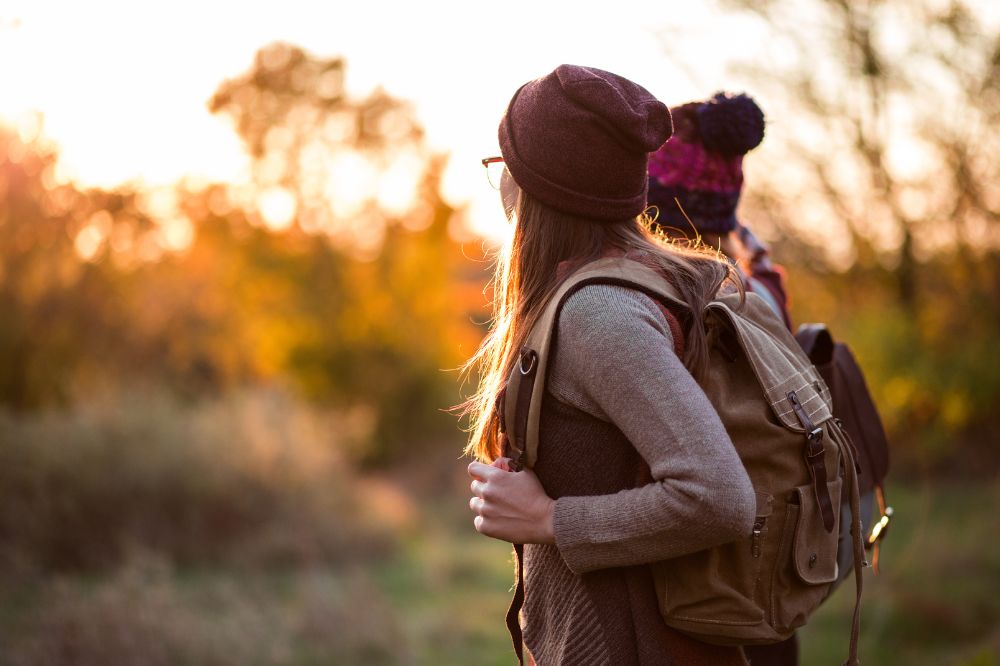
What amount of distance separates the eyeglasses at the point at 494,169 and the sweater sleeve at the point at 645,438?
390 millimetres

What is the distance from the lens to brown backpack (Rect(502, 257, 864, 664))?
1.38 meters

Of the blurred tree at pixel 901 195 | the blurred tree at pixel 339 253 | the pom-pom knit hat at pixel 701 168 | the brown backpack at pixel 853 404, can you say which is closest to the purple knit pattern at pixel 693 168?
the pom-pom knit hat at pixel 701 168

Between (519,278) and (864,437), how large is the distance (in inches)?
36.0

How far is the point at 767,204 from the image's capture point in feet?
31.0

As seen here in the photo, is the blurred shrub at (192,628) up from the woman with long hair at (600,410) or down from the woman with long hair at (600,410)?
down

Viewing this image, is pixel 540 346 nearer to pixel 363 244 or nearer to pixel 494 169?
pixel 494 169

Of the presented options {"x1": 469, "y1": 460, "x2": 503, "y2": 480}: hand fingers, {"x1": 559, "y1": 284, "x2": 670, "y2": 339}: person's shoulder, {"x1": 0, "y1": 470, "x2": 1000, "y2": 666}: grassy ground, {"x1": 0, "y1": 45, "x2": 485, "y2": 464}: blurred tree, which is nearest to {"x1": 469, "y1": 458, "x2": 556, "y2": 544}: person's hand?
{"x1": 469, "y1": 460, "x2": 503, "y2": 480}: hand fingers

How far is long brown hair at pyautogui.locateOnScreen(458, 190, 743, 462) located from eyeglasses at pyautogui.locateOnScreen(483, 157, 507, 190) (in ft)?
0.37

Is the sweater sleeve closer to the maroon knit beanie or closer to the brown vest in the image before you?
the brown vest

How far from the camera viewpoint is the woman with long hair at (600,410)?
1.29m

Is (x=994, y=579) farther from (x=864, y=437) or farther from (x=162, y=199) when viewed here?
(x=162, y=199)

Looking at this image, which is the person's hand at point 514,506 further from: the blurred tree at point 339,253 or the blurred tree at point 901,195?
the blurred tree at point 339,253

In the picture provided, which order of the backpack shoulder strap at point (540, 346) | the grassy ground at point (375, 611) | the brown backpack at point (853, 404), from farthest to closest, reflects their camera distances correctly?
the grassy ground at point (375, 611) → the brown backpack at point (853, 404) → the backpack shoulder strap at point (540, 346)

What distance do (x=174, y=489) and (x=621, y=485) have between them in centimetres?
823
